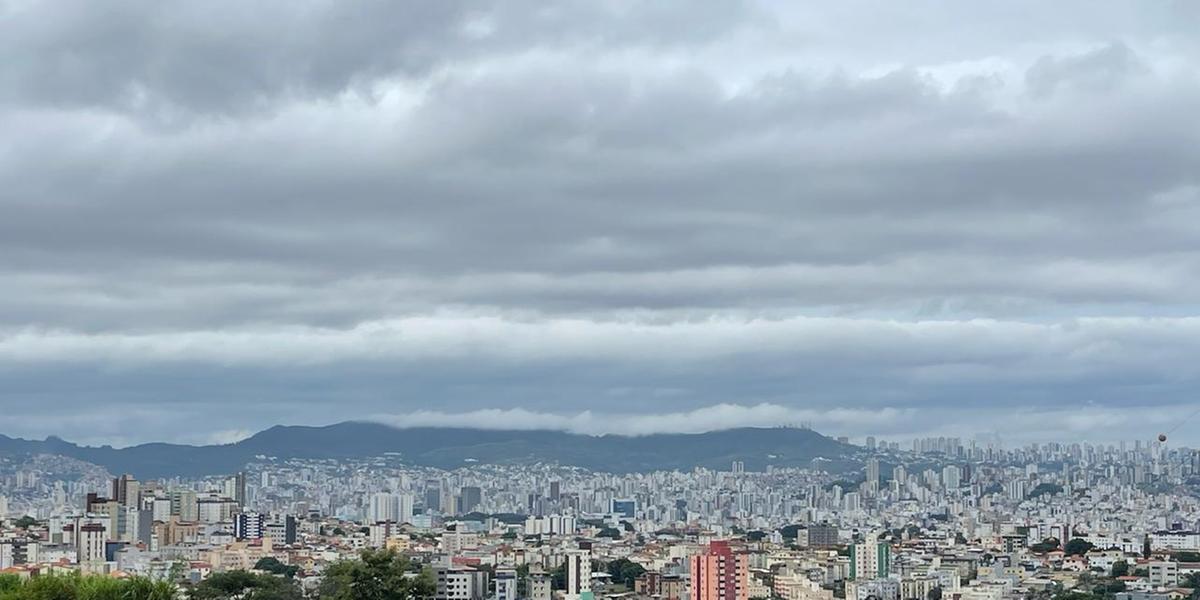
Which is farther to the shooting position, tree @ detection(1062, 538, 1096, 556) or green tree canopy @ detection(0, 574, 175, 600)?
tree @ detection(1062, 538, 1096, 556)

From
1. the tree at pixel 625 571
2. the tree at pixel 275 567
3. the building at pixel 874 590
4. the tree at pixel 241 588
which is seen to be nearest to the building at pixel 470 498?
the tree at pixel 625 571

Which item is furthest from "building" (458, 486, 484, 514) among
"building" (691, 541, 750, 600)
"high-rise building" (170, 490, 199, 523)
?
"building" (691, 541, 750, 600)

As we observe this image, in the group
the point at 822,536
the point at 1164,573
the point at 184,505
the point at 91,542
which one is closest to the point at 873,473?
the point at 822,536

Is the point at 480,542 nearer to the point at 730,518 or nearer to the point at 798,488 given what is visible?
the point at 730,518

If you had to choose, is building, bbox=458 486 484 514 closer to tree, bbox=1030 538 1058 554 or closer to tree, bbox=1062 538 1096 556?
tree, bbox=1030 538 1058 554

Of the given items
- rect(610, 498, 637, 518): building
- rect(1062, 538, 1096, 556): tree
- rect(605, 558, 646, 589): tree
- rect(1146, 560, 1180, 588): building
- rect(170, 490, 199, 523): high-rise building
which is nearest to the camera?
rect(1146, 560, 1180, 588): building

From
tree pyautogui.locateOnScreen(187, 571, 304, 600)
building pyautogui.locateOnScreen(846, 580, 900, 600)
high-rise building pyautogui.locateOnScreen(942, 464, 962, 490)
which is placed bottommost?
building pyautogui.locateOnScreen(846, 580, 900, 600)
